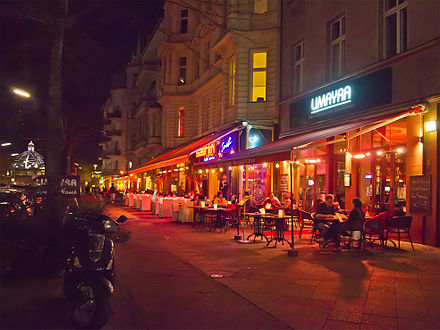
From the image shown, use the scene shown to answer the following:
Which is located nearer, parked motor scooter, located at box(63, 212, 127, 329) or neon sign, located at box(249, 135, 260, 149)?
Answer: parked motor scooter, located at box(63, 212, 127, 329)

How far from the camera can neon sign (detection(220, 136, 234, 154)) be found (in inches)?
827

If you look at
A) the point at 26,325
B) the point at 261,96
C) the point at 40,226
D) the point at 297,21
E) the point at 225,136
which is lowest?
the point at 26,325

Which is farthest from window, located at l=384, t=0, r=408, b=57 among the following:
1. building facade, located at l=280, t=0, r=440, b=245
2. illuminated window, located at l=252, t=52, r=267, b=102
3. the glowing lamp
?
illuminated window, located at l=252, t=52, r=267, b=102

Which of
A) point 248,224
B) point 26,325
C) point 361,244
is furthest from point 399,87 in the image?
point 26,325

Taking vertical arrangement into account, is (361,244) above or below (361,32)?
below

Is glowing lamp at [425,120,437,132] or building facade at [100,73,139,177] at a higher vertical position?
building facade at [100,73,139,177]

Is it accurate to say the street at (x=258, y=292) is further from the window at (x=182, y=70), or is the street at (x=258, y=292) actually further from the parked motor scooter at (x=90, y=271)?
the window at (x=182, y=70)

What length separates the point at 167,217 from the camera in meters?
22.0

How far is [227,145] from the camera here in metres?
21.3

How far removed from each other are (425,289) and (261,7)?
1681cm

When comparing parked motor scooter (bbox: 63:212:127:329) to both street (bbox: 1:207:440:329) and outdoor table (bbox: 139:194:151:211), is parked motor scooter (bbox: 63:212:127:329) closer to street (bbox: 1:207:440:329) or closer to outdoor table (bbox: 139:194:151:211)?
street (bbox: 1:207:440:329)

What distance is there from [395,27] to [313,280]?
8.92m

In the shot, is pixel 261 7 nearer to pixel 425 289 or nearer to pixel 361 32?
pixel 361 32

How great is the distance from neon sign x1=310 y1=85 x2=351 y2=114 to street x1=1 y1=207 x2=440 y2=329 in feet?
18.3
